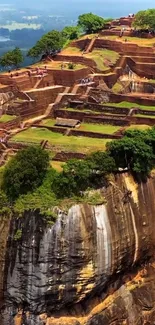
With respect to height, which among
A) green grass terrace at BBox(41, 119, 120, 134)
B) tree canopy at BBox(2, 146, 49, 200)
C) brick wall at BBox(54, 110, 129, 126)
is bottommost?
tree canopy at BBox(2, 146, 49, 200)

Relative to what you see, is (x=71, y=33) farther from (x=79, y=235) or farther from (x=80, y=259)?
(x=80, y=259)

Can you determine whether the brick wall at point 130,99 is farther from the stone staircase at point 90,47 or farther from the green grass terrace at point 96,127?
the stone staircase at point 90,47

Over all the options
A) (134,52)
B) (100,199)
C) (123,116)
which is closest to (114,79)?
(134,52)

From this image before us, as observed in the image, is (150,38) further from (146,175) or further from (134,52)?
(146,175)

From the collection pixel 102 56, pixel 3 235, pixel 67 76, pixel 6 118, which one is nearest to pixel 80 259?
pixel 3 235

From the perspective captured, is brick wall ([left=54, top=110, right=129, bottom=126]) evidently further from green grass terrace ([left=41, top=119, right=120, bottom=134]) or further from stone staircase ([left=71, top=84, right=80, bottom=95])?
stone staircase ([left=71, top=84, right=80, bottom=95])

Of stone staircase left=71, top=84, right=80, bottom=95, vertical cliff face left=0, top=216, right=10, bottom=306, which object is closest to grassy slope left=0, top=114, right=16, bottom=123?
stone staircase left=71, top=84, right=80, bottom=95
